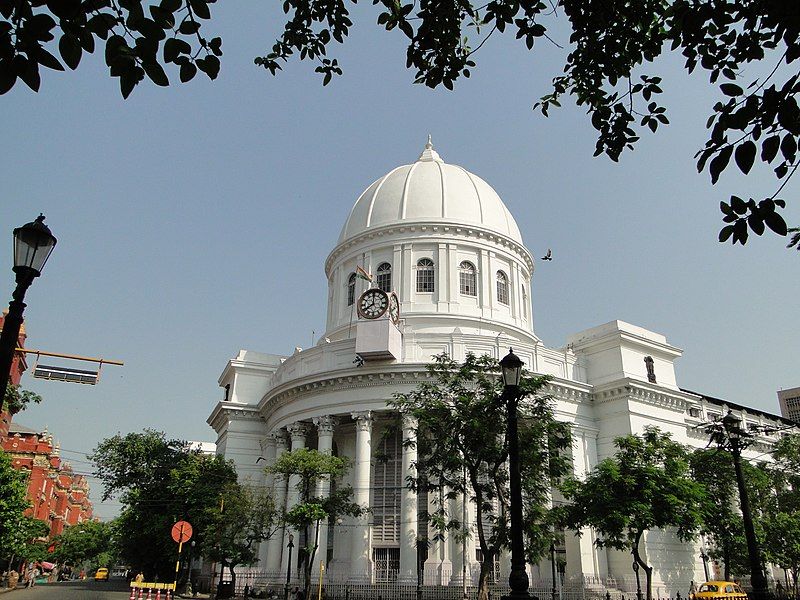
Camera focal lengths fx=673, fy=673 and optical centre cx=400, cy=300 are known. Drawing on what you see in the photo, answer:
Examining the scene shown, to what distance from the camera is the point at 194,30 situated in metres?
5.30

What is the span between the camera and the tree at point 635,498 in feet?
91.1

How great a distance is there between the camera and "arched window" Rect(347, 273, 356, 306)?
1770 inches

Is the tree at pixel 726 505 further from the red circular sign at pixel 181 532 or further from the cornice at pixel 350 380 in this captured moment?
the red circular sign at pixel 181 532

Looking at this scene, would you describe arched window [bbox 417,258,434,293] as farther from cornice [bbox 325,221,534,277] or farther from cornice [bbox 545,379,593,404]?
cornice [bbox 545,379,593,404]

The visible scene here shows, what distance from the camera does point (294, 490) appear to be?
1416 inches

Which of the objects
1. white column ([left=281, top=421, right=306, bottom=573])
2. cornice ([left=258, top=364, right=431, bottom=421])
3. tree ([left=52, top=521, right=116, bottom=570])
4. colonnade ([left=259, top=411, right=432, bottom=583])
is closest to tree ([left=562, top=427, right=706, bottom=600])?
colonnade ([left=259, top=411, right=432, bottom=583])

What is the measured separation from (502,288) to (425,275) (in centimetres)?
541

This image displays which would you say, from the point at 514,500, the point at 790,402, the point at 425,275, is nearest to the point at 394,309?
the point at 425,275

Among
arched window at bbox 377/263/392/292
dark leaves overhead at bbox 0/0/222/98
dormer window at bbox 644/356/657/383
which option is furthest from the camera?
arched window at bbox 377/263/392/292

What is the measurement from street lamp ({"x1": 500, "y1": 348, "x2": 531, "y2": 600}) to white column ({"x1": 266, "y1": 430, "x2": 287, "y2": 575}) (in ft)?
76.3

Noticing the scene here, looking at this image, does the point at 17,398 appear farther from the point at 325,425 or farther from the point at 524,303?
the point at 524,303

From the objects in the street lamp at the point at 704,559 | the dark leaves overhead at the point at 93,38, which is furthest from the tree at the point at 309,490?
the dark leaves overhead at the point at 93,38

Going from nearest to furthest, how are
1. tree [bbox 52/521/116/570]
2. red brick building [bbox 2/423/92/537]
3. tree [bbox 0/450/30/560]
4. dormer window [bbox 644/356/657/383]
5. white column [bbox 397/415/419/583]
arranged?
white column [bbox 397/415/419/583] < tree [bbox 0/450/30/560] < dormer window [bbox 644/356/657/383] < red brick building [bbox 2/423/92/537] < tree [bbox 52/521/116/570]

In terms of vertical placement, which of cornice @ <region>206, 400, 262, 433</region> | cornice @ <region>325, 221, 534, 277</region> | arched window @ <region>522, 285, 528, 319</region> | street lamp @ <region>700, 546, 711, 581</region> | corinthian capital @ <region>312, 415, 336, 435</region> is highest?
cornice @ <region>325, 221, 534, 277</region>
